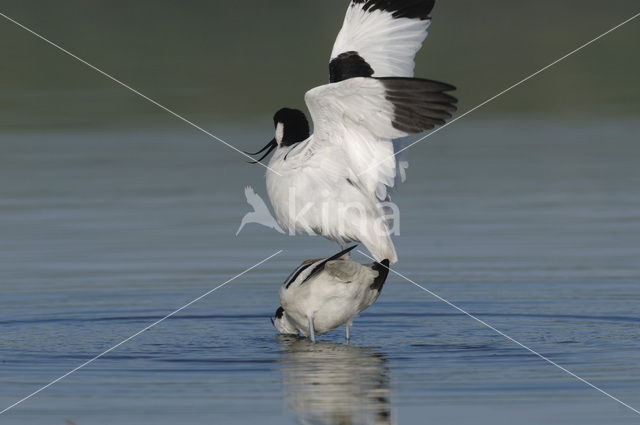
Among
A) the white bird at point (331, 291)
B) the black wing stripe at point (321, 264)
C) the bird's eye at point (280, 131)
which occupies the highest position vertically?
the bird's eye at point (280, 131)

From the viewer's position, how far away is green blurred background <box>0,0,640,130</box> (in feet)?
63.0

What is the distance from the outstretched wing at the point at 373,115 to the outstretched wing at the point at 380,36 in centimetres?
83

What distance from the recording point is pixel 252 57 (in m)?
23.6

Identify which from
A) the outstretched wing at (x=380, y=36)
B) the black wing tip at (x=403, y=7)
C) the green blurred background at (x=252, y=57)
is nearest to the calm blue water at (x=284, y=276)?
the outstretched wing at (x=380, y=36)

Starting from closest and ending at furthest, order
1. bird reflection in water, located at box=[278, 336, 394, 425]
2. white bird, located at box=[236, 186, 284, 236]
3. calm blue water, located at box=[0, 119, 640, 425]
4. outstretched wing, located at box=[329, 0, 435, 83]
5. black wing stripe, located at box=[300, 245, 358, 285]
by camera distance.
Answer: bird reflection in water, located at box=[278, 336, 394, 425]
calm blue water, located at box=[0, 119, 640, 425]
black wing stripe, located at box=[300, 245, 358, 285]
outstretched wing, located at box=[329, 0, 435, 83]
white bird, located at box=[236, 186, 284, 236]

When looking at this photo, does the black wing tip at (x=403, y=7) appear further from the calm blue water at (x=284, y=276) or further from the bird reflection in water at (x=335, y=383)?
the bird reflection in water at (x=335, y=383)

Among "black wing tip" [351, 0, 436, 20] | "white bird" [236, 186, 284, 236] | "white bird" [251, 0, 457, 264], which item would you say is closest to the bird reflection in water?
"white bird" [251, 0, 457, 264]

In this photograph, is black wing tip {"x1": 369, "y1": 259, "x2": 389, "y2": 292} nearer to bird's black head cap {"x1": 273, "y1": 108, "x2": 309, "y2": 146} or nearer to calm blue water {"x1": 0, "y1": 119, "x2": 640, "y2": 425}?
calm blue water {"x1": 0, "y1": 119, "x2": 640, "y2": 425}

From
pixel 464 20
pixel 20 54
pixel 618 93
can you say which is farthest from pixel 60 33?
pixel 618 93

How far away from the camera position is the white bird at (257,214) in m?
11.9

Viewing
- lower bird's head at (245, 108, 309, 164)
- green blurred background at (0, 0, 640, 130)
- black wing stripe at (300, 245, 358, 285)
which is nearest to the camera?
black wing stripe at (300, 245, 358, 285)

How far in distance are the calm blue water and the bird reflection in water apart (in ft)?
0.06

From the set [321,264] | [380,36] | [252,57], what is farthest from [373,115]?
[252,57]

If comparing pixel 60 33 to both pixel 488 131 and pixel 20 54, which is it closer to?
pixel 20 54
